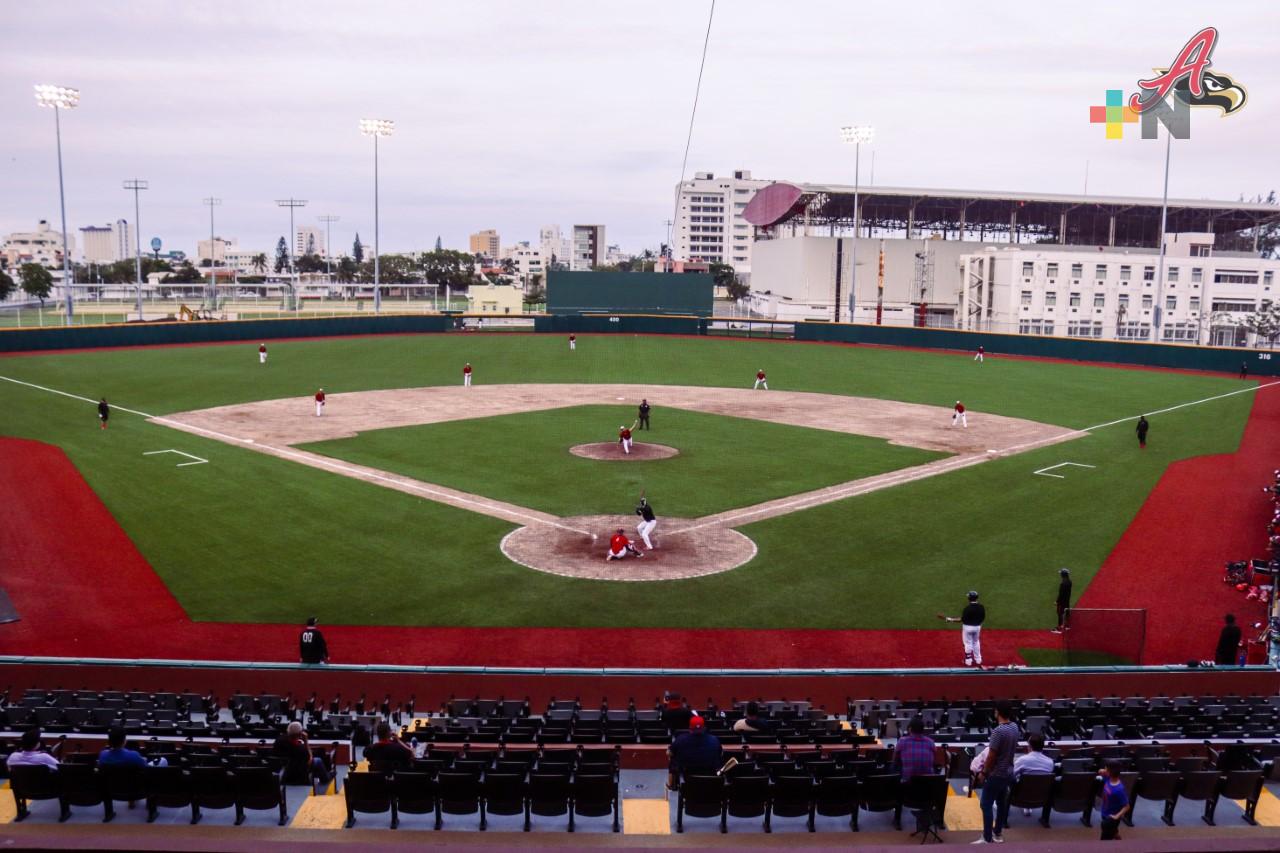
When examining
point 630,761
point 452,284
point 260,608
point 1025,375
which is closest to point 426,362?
point 1025,375

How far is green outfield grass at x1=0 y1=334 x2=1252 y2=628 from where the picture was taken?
1875 cm

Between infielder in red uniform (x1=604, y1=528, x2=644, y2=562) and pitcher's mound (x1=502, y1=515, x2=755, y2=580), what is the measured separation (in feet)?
0.40

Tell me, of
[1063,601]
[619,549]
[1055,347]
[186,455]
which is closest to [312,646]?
[619,549]

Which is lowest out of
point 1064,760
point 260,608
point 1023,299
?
point 260,608

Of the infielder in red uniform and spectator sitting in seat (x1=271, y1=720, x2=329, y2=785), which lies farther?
the infielder in red uniform

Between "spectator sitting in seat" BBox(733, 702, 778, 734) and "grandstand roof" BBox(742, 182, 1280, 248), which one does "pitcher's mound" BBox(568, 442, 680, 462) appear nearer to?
"spectator sitting in seat" BBox(733, 702, 778, 734)

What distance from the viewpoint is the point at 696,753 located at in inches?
370

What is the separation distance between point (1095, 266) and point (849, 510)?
6846 cm

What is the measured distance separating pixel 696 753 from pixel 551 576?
1117 centimetres

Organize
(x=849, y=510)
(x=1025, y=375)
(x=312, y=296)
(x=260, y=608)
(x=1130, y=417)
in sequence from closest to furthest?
(x=260, y=608) < (x=849, y=510) < (x=1130, y=417) < (x=1025, y=375) < (x=312, y=296)

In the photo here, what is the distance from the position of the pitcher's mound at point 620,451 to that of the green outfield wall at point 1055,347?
1781 inches

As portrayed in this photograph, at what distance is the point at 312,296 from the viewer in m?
97.2

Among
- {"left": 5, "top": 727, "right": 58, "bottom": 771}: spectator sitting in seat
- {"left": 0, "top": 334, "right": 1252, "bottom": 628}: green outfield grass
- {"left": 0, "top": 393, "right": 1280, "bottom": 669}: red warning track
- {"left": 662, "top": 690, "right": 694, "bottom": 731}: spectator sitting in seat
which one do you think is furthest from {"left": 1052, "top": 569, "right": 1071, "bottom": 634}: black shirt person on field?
{"left": 5, "top": 727, "right": 58, "bottom": 771}: spectator sitting in seat

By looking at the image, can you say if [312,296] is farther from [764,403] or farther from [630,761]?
[630,761]
